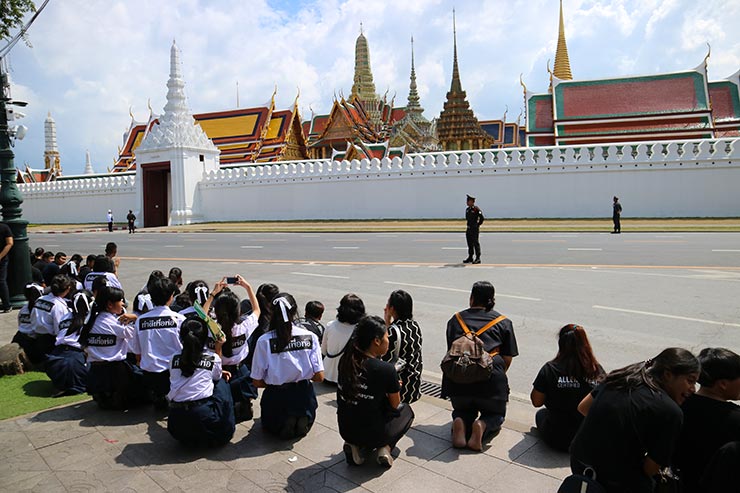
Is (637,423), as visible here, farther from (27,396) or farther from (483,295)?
(27,396)

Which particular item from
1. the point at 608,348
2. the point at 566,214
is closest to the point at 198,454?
the point at 608,348

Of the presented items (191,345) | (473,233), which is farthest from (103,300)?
(473,233)

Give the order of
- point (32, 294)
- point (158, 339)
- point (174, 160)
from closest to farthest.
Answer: point (158, 339) < point (32, 294) < point (174, 160)

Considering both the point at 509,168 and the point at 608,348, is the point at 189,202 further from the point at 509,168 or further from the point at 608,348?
the point at 608,348

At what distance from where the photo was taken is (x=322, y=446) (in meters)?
4.42

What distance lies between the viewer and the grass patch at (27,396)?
5312 millimetres

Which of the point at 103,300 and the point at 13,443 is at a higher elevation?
the point at 103,300

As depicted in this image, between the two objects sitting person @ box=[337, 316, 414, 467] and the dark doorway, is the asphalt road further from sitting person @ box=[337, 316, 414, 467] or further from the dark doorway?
the dark doorway

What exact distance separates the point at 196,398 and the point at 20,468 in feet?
4.31

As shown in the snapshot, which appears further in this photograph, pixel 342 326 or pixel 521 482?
pixel 342 326

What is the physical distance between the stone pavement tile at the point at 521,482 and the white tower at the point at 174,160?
3599cm

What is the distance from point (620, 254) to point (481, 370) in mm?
12348

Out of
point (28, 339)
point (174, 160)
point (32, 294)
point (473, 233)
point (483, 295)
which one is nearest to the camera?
point (483, 295)

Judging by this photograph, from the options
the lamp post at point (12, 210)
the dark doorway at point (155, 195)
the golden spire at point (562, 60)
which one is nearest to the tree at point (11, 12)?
the lamp post at point (12, 210)
